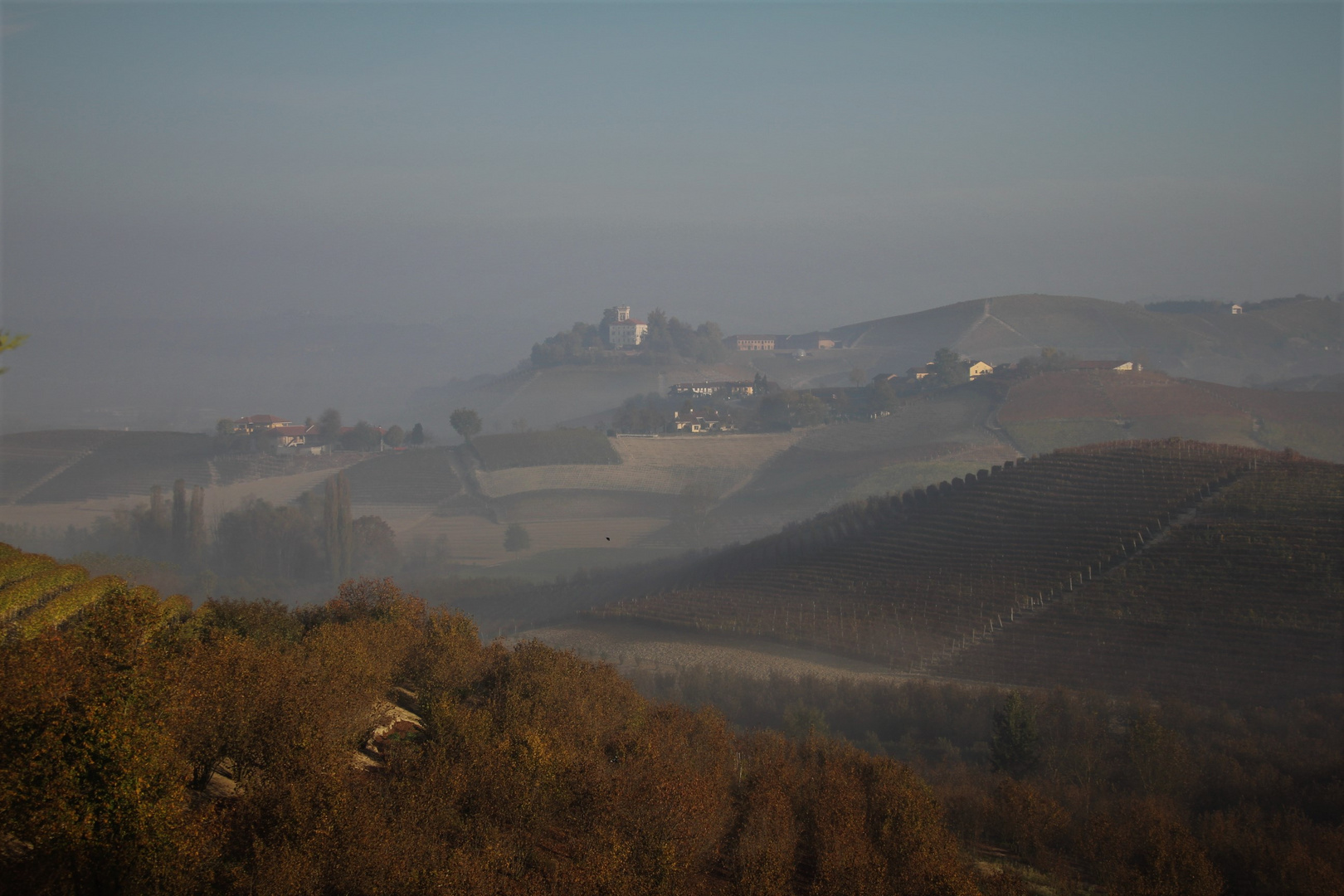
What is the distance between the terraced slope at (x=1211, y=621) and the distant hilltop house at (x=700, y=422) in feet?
315

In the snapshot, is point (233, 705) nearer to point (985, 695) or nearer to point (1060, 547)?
point (985, 695)

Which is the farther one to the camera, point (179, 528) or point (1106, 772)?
point (179, 528)

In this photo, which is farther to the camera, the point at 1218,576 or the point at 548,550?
the point at 548,550

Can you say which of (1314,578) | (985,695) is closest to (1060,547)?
(1314,578)

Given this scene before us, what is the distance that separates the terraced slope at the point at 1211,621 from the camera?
37.9m

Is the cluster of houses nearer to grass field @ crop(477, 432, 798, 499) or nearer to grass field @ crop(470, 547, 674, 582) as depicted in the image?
grass field @ crop(477, 432, 798, 499)

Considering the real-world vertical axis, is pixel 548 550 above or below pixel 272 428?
below

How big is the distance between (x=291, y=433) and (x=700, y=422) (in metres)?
62.0

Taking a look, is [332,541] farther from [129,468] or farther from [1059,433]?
[1059,433]

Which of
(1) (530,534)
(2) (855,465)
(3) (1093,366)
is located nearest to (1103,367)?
(3) (1093,366)

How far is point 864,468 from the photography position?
4395 inches

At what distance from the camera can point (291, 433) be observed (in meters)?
139

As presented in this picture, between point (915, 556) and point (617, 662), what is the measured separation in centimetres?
2329

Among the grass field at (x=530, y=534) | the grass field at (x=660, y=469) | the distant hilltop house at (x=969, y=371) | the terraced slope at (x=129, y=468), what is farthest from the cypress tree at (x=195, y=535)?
the distant hilltop house at (x=969, y=371)
